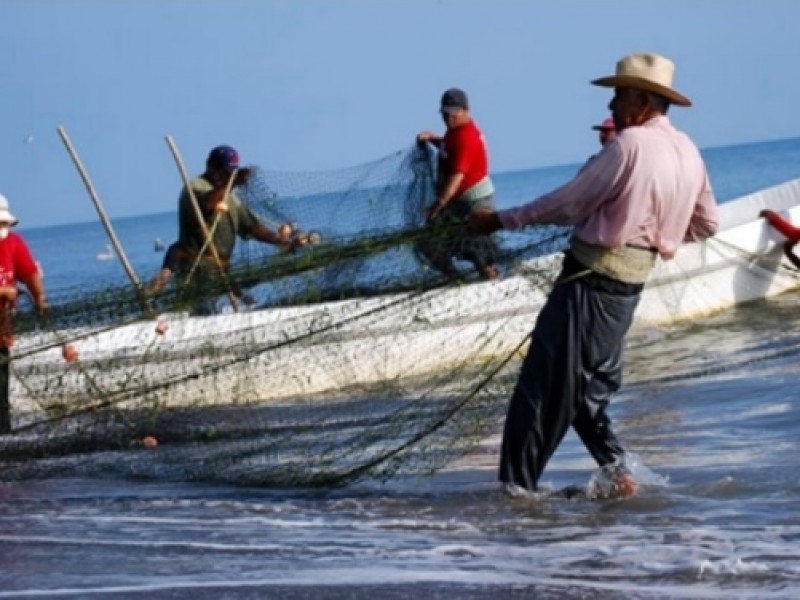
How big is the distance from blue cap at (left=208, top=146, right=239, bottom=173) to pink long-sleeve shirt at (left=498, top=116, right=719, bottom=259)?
6.23 m

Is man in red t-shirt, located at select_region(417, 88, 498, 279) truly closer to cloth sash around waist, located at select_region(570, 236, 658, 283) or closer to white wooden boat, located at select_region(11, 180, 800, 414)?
white wooden boat, located at select_region(11, 180, 800, 414)

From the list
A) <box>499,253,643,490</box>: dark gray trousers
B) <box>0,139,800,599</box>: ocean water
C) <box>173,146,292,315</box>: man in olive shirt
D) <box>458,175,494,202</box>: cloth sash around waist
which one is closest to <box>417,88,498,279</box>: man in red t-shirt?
<box>458,175,494,202</box>: cloth sash around waist

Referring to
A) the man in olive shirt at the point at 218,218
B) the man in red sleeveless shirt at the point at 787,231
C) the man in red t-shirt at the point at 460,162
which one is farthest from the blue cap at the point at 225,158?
the man in red sleeveless shirt at the point at 787,231

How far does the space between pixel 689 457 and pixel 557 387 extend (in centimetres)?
156

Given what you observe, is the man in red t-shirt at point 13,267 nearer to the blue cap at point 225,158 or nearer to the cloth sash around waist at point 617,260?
the blue cap at point 225,158

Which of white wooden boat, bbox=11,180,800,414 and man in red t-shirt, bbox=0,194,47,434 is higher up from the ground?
man in red t-shirt, bbox=0,194,47,434

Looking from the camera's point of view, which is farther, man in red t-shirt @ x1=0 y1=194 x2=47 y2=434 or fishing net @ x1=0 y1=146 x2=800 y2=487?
man in red t-shirt @ x1=0 y1=194 x2=47 y2=434

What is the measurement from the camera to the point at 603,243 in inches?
273

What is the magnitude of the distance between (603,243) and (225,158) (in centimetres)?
652

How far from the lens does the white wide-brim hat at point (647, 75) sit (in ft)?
23.1

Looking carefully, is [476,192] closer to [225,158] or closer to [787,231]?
[225,158]

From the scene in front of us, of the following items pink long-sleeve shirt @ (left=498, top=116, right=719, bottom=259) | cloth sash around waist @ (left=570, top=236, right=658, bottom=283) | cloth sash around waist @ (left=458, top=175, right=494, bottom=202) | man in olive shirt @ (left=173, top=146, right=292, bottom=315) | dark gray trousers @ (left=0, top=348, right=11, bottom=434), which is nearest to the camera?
pink long-sleeve shirt @ (left=498, top=116, right=719, bottom=259)

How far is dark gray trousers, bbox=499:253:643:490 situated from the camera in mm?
7066

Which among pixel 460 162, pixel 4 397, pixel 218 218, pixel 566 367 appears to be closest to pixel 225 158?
pixel 218 218
